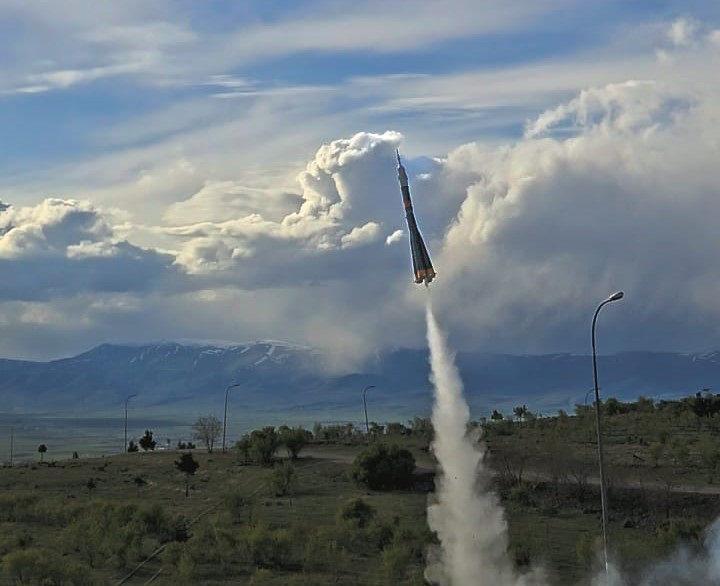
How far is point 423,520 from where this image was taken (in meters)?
68.8

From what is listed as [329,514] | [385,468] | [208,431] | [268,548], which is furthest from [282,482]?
[208,431]

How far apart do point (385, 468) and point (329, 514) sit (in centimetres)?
1404

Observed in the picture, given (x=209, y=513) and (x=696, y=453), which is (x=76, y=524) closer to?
(x=209, y=513)

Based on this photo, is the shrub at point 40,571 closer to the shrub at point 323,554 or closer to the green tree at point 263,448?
the shrub at point 323,554

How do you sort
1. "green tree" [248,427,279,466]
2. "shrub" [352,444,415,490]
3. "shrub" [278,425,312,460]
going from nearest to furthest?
"shrub" [352,444,415,490] < "green tree" [248,427,279,466] < "shrub" [278,425,312,460]

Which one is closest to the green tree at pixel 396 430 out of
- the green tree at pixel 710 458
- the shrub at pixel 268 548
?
the green tree at pixel 710 458

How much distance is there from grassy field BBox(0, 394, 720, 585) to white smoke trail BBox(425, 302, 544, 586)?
268cm

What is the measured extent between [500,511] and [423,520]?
732 inches

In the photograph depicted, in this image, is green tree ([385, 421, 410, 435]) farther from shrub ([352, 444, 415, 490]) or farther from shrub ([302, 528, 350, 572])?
shrub ([302, 528, 350, 572])

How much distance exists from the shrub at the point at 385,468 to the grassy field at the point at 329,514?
1173 millimetres

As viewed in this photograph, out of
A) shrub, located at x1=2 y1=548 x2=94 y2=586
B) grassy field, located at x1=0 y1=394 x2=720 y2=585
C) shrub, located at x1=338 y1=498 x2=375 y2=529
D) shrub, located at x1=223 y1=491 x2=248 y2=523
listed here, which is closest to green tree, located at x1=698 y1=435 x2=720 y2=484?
grassy field, located at x1=0 y1=394 x2=720 y2=585

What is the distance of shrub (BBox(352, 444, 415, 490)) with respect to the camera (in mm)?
86750

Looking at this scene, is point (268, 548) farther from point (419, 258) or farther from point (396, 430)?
point (396, 430)

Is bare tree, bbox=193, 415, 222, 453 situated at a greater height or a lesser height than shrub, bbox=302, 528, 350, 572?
greater
